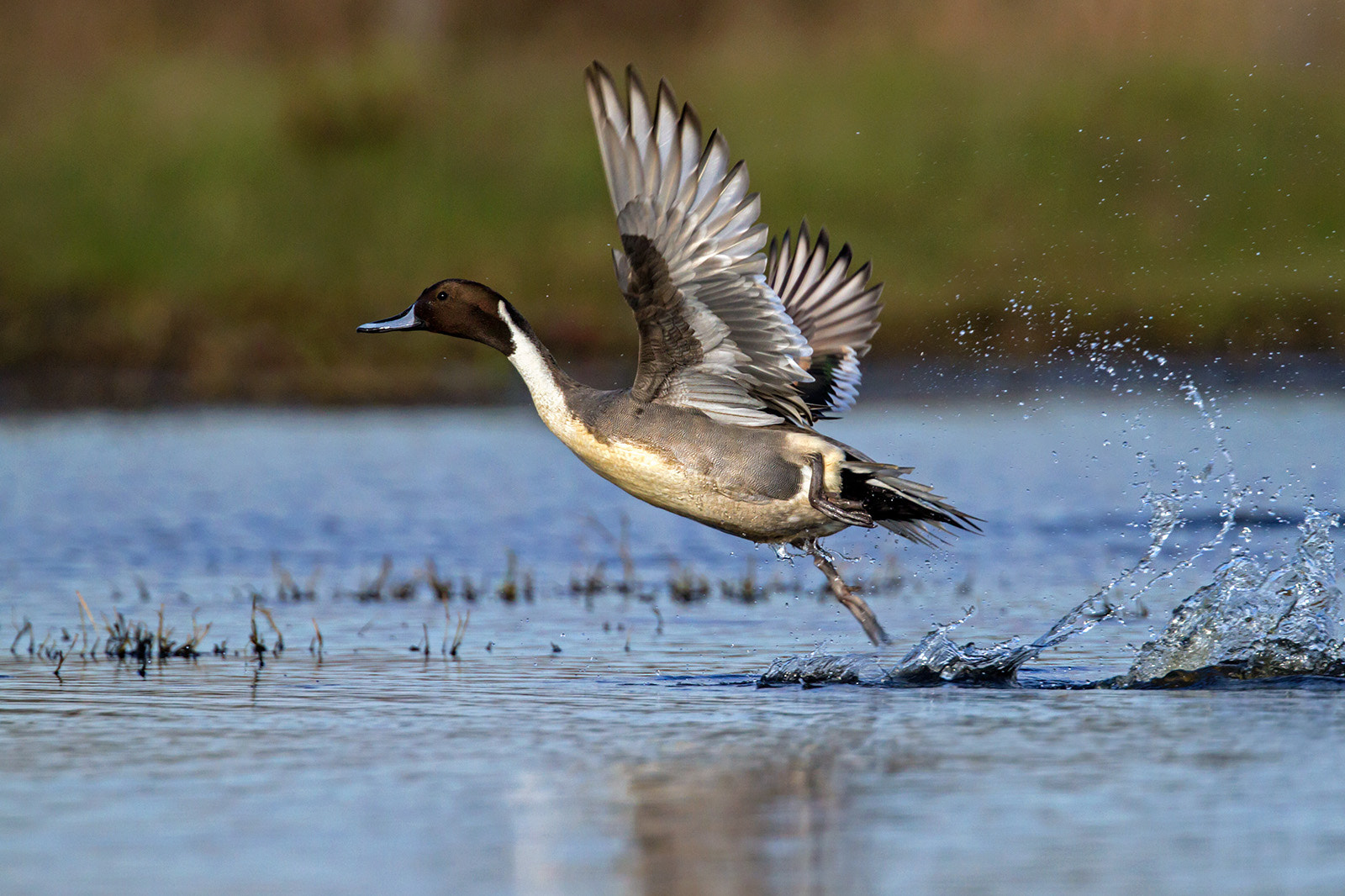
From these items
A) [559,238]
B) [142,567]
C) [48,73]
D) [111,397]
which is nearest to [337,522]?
[142,567]

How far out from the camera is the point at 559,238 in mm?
17703

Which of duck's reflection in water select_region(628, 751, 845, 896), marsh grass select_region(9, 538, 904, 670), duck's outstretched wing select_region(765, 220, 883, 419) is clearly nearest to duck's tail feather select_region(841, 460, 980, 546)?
duck's outstretched wing select_region(765, 220, 883, 419)

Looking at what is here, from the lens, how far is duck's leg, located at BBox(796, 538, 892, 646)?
661cm

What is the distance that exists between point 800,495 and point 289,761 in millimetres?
2403

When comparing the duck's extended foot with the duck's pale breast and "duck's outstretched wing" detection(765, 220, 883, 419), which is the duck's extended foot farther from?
"duck's outstretched wing" detection(765, 220, 883, 419)

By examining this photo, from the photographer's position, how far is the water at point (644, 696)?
3.94m

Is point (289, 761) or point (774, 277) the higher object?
point (774, 277)

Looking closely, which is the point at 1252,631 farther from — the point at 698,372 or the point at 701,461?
the point at 698,372

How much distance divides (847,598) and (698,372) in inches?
38.6

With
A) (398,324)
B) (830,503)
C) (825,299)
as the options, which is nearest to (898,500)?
(830,503)

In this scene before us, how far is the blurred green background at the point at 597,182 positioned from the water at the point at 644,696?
4.49m

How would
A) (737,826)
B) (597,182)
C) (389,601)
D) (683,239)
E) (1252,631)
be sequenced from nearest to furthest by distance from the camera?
(737,826)
(683,239)
(1252,631)
(389,601)
(597,182)

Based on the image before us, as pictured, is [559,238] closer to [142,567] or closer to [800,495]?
[142,567]

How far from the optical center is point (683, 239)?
604 centimetres
